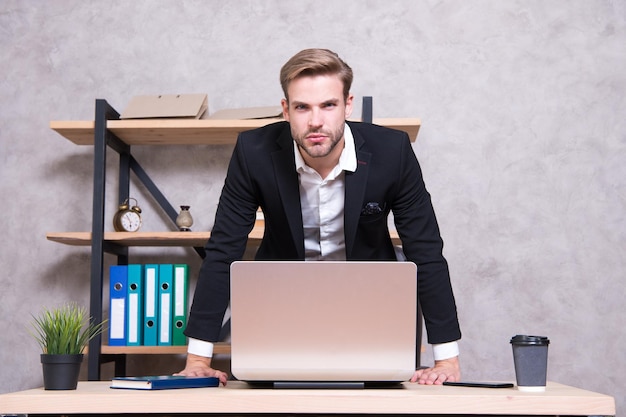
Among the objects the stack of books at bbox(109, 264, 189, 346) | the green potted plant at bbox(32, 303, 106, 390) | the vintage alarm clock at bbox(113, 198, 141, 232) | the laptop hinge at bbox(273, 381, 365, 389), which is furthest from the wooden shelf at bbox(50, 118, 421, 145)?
the laptop hinge at bbox(273, 381, 365, 389)

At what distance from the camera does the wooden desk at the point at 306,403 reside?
43.1 inches

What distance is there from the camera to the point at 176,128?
8.79ft

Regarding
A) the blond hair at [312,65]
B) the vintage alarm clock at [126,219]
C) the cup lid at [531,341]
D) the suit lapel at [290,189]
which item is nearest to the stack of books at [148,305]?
the vintage alarm clock at [126,219]

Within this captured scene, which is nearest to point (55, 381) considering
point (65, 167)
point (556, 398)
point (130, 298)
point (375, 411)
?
point (375, 411)

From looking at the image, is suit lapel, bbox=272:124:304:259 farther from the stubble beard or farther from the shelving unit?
the shelving unit

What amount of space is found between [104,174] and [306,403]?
1771mm

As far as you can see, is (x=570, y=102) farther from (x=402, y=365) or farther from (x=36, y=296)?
A: (x=36, y=296)

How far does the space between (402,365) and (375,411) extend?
0.15 m

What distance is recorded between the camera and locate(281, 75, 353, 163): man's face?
1.71 meters

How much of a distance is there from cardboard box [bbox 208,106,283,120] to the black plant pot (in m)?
1.52

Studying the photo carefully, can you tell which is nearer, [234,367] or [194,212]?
[234,367]

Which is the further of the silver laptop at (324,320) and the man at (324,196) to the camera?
the man at (324,196)

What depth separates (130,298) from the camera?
8.73 feet

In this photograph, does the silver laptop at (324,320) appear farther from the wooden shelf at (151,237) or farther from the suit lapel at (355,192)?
the wooden shelf at (151,237)
